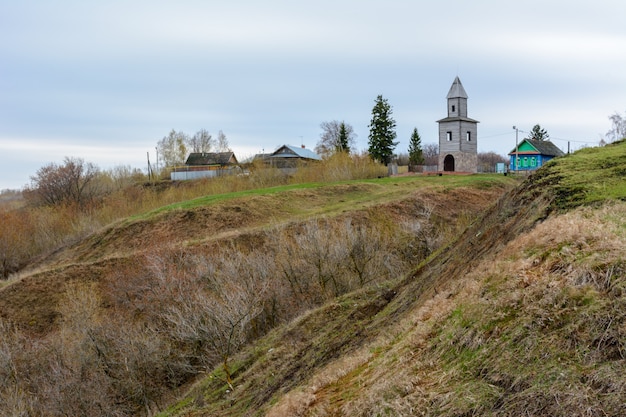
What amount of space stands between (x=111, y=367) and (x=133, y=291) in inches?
266

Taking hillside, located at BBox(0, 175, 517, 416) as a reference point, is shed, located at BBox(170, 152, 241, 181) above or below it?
above

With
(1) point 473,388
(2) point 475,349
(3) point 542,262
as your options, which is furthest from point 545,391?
(3) point 542,262

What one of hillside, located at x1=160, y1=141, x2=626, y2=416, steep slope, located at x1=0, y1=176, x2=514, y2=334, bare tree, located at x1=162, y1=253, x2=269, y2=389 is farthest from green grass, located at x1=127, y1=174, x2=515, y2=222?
hillside, located at x1=160, y1=141, x2=626, y2=416

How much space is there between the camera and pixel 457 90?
50.8m

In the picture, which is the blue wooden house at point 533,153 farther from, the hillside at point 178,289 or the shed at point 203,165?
the shed at point 203,165

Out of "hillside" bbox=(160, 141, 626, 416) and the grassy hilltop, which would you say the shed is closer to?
the grassy hilltop

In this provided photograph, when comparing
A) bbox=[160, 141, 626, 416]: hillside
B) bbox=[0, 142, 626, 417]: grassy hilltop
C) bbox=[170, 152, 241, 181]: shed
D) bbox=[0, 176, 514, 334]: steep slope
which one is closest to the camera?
bbox=[160, 141, 626, 416]: hillside

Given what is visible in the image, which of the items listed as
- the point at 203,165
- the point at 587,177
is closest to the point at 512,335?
the point at 587,177

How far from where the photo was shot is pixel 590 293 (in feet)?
15.6

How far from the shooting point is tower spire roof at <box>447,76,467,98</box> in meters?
50.7

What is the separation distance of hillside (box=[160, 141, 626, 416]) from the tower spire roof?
43.3m

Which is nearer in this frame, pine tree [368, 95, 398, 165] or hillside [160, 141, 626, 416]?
hillside [160, 141, 626, 416]

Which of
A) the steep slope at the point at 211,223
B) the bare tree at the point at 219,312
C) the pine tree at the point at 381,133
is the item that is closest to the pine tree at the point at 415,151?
the pine tree at the point at 381,133

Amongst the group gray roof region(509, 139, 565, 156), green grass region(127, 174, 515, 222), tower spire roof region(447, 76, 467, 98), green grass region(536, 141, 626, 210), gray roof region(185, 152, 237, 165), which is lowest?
green grass region(127, 174, 515, 222)
